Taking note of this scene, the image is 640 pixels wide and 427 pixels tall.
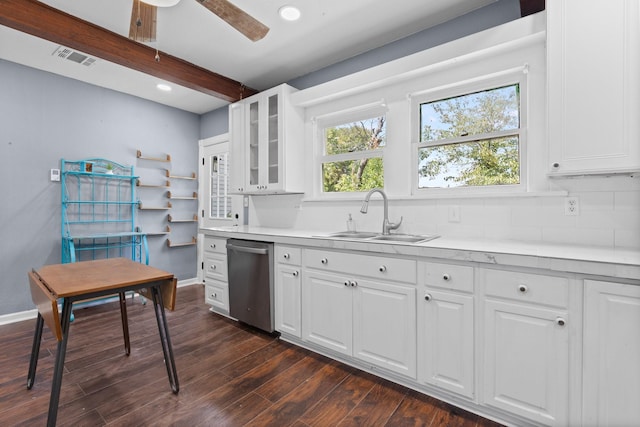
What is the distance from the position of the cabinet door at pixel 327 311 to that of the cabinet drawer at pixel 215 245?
3.83ft

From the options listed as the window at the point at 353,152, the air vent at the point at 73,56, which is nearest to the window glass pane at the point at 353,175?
the window at the point at 353,152

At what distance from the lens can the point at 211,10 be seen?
1879mm

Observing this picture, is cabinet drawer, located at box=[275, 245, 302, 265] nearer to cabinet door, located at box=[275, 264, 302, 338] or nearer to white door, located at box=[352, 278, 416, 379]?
cabinet door, located at box=[275, 264, 302, 338]

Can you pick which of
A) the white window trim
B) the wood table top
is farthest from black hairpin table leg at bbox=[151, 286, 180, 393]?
the white window trim

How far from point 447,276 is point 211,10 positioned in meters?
2.15

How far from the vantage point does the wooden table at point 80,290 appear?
1495 mm

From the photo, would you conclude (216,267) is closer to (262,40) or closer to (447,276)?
(262,40)

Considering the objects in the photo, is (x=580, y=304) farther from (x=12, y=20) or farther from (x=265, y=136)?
(x=12, y=20)

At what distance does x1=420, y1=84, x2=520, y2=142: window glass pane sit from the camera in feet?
7.39

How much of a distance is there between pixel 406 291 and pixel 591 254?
95 centimetres

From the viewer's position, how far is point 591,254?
1.51 m

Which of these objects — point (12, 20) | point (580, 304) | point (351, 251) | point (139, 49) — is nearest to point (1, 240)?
point (12, 20)

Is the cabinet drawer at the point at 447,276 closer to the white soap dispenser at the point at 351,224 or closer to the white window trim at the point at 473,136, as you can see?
the white window trim at the point at 473,136

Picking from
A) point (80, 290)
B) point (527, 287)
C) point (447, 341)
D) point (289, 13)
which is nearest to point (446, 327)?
point (447, 341)
